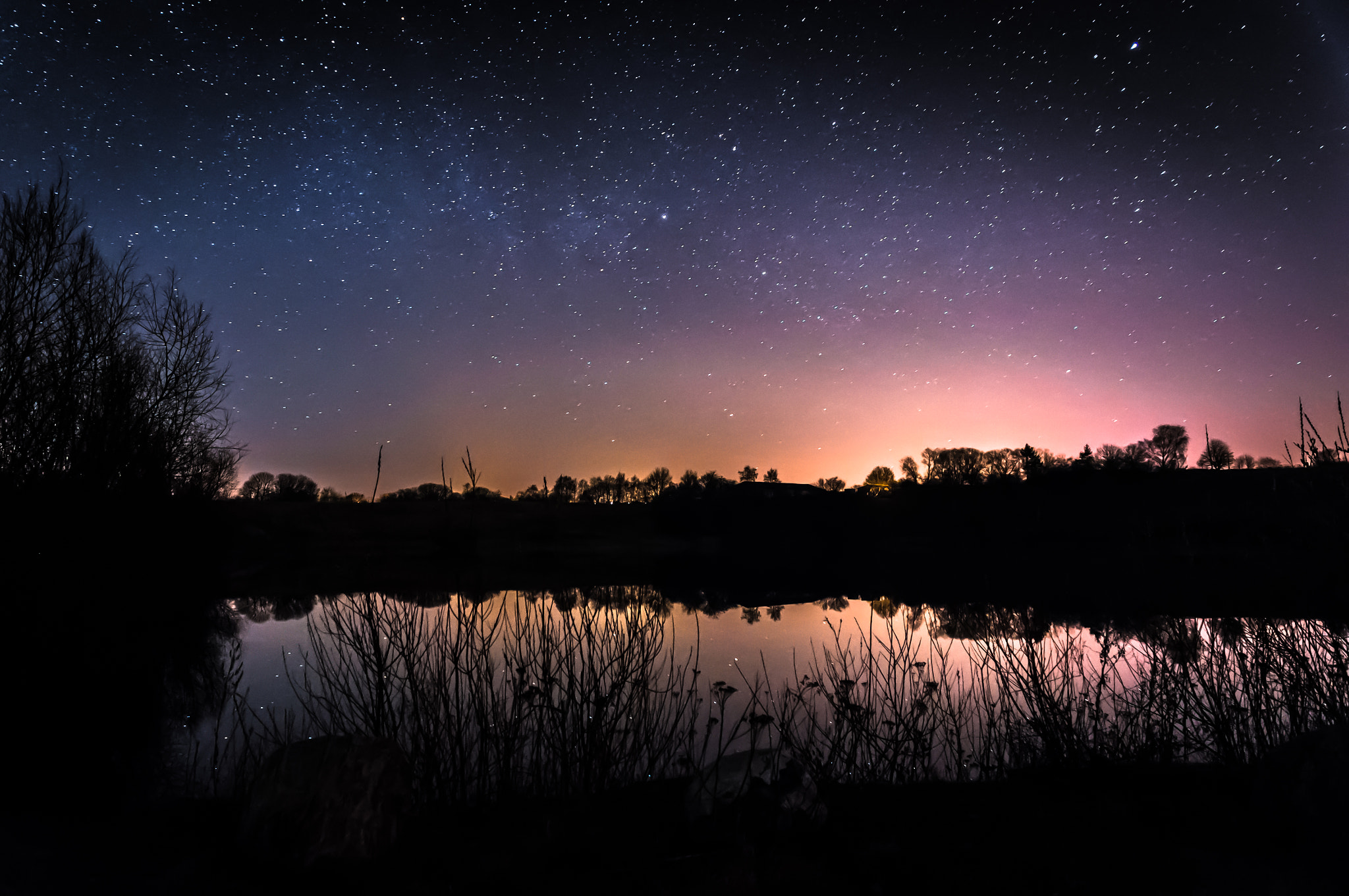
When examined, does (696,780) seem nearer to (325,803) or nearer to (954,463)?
(325,803)

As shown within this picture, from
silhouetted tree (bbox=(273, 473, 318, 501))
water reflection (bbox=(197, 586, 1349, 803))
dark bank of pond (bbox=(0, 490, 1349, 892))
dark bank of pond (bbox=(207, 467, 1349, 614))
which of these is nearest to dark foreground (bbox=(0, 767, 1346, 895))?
dark bank of pond (bbox=(0, 490, 1349, 892))

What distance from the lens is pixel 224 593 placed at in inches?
1037

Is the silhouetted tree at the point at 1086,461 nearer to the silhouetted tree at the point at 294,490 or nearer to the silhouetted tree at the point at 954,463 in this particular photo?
the silhouetted tree at the point at 954,463

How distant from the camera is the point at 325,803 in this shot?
379 centimetres

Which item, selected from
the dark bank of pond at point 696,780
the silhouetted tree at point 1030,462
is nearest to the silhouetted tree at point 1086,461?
the silhouetted tree at point 1030,462

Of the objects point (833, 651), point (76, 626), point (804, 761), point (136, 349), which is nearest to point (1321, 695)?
point (804, 761)

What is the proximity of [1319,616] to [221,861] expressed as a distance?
9.93 metres

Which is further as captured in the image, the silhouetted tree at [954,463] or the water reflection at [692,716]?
the silhouetted tree at [954,463]

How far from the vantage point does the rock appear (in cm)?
373

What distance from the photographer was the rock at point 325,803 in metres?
3.73

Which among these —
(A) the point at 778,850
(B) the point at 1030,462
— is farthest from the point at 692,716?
(B) the point at 1030,462

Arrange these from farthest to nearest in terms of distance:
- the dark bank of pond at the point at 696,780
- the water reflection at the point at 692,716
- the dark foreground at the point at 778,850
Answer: the water reflection at the point at 692,716
the dark bank of pond at the point at 696,780
the dark foreground at the point at 778,850

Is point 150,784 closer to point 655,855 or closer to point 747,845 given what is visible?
point 655,855

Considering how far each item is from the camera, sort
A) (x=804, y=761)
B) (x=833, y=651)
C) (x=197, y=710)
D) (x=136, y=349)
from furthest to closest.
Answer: (x=136, y=349) → (x=833, y=651) → (x=197, y=710) → (x=804, y=761)
